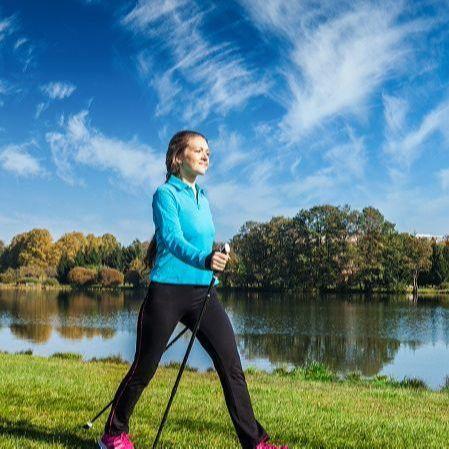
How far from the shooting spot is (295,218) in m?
82.2

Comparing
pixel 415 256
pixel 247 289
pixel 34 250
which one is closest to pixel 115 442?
pixel 415 256

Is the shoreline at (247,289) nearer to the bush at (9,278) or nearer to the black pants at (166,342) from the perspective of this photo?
the bush at (9,278)

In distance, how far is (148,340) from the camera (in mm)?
3863

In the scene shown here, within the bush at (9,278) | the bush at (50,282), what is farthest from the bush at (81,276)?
the bush at (9,278)

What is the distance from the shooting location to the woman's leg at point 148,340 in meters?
3.85

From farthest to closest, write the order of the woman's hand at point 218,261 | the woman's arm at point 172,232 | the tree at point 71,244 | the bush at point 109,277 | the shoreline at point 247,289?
the tree at point 71,244
the bush at point 109,277
the shoreline at point 247,289
the woman's arm at point 172,232
the woman's hand at point 218,261

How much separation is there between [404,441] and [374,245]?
236 feet

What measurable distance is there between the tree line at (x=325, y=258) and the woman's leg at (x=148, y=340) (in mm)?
66339

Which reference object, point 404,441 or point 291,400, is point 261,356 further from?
point 404,441

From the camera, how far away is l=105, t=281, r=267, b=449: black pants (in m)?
3.86

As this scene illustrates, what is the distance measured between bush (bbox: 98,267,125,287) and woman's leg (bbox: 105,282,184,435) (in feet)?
308

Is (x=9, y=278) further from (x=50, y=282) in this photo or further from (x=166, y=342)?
(x=166, y=342)

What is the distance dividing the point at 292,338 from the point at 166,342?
25.3 m

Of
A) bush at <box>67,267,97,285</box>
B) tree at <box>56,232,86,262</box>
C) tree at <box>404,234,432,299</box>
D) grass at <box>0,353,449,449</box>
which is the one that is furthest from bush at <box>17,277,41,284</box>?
grass at <box>0,353,449,449</box>
